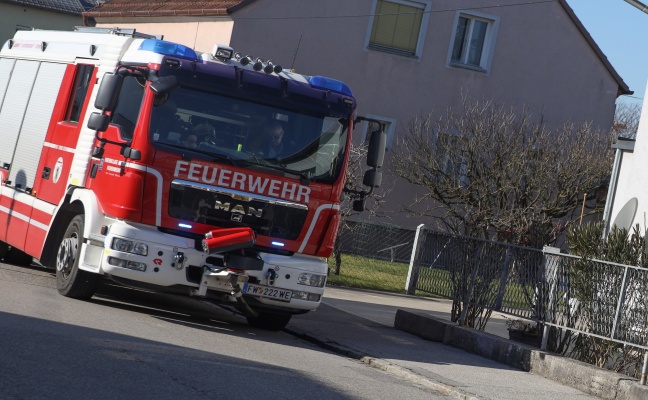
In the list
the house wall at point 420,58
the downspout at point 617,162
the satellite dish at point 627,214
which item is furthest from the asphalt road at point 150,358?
the house wall at point 420,58

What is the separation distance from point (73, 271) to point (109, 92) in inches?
81.7

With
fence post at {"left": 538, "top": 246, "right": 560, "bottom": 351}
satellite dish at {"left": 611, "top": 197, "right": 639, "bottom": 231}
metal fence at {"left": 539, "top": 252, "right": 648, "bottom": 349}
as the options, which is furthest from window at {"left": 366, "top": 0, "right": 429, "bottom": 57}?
metal fence at {"left": 539, "top": 252, "right": 648, "bottom": 349}

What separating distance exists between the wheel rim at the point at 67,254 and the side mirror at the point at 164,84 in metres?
1.94

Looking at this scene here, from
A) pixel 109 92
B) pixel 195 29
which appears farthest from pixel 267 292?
pixel 195 29

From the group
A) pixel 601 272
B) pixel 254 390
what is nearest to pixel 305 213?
pixel 601 272

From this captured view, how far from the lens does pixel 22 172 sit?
1367 centimetres

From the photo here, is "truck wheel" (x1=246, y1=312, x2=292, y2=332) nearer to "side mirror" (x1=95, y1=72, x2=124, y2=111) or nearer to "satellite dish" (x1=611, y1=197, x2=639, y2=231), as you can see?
"side mirror" (x1=95, y1=72, x2=124, y2=111)

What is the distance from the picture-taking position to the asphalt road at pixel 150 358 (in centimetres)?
771

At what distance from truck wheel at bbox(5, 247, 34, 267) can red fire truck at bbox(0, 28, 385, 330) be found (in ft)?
8.26

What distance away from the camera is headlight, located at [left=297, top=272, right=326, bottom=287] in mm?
11898

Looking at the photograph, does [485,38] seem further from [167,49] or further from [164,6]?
[167,49]

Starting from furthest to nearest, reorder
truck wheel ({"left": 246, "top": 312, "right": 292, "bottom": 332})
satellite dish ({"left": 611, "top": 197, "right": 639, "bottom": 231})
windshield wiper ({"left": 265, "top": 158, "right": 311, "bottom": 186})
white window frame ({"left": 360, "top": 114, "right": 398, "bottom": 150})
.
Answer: white window frame ({"left": 360, "top": 114, "right": 398, "bottom": 150}), satellite dish ({"left": 611, "top": 197, "right": 639, "bottom": 231}), truck wheel ({"left": 246, "top": 312, "right": 292, "bottom": 332}), windshield wiper ({"left": 265, "top": 158, "right": 311, "bottom": 186})

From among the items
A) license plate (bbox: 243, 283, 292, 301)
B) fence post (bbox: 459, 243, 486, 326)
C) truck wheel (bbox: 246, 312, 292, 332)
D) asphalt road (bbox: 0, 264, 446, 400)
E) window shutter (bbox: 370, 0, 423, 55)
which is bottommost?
asphalt road (bbox: 0, 264, 446, 400)

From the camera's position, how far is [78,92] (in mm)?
12656
